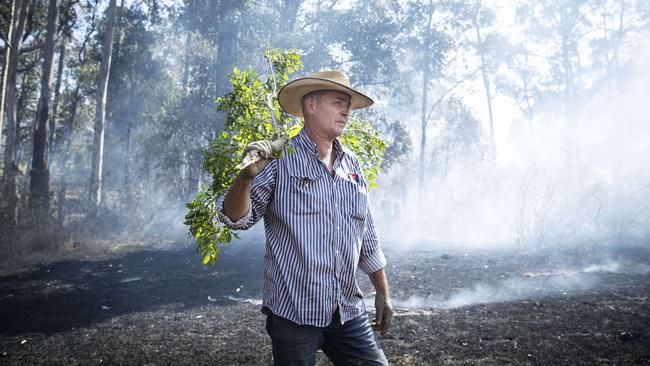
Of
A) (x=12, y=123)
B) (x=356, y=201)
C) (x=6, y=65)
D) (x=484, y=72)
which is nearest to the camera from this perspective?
(x=356, y=201)

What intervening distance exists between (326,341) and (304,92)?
147 cm

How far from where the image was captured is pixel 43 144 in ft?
45.9

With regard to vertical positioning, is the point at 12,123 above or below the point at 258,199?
above

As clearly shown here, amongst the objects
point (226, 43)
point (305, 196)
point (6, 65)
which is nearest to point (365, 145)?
point (305, 196)

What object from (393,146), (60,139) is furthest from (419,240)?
(60,139)

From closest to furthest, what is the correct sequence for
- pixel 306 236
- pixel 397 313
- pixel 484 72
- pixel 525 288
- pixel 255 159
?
pixel 255 159, pixel 306 236, pixel 397 313, pixel 525 288, pixel 484 72

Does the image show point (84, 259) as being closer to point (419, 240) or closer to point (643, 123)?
point (419, 240)

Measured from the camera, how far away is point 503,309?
609cm

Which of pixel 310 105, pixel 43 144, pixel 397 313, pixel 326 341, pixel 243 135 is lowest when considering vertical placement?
pixel 397 313

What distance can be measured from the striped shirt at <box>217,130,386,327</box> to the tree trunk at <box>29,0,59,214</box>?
12582mm

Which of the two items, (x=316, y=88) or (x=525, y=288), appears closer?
(x=316, y=88)

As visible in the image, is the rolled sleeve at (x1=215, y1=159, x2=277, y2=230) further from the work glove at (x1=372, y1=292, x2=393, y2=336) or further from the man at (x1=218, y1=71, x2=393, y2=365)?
the work glove at (x1=372, y1=292, x2=393, y2=336)

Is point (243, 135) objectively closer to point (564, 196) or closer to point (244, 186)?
point (244, 186)

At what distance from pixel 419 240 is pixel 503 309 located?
1090 cm
